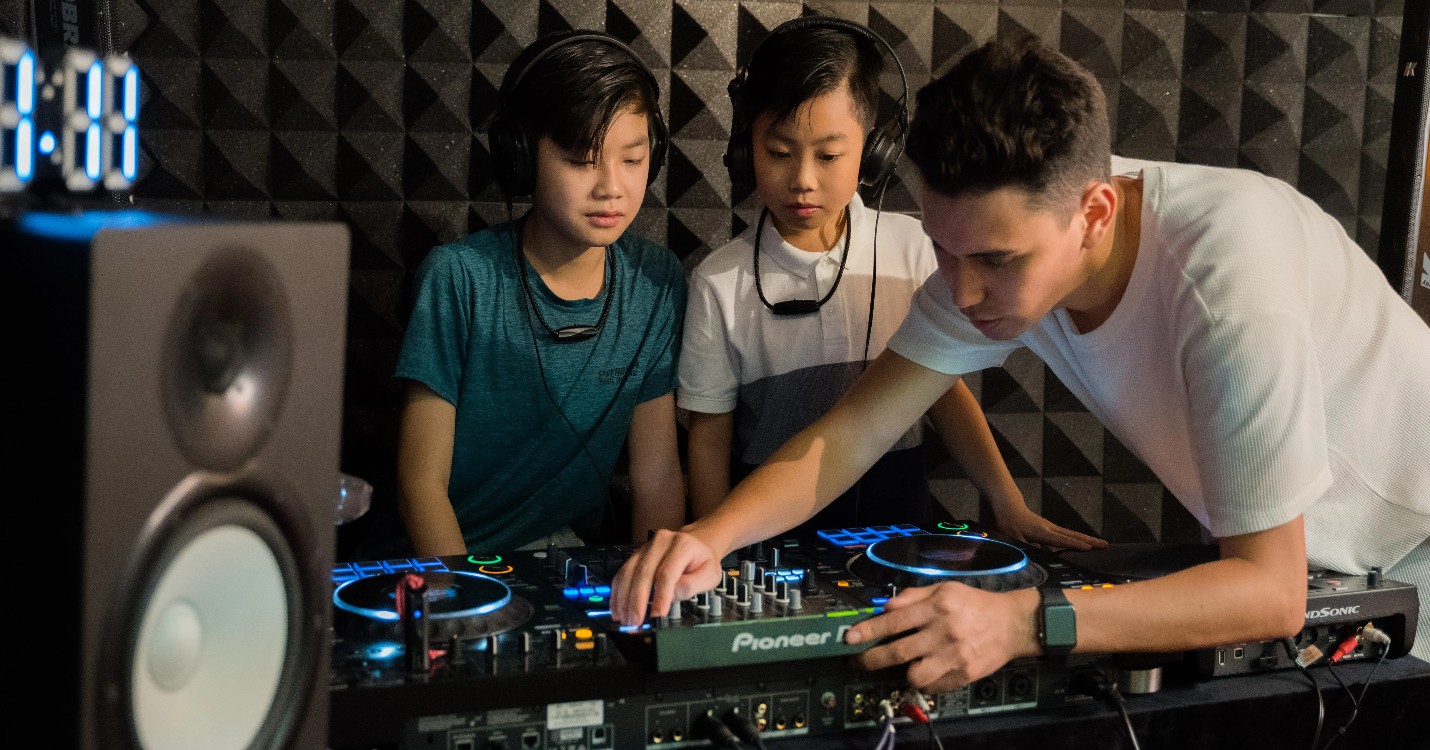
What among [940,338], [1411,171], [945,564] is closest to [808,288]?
[940,338]

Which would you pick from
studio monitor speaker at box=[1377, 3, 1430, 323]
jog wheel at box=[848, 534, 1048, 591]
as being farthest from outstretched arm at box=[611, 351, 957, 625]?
studio monitor speaker at box=[1377, 3, 1430, 323]

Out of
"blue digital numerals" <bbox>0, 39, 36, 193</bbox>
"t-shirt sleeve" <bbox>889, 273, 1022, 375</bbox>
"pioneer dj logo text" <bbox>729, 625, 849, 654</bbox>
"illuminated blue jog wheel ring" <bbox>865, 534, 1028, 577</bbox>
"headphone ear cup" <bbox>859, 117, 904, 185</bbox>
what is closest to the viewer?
Result: "blue digital numerals" <bbox>0, 39, 36, 193</bbox>

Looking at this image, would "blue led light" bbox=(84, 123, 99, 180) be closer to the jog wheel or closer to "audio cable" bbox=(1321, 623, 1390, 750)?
the jog wheel

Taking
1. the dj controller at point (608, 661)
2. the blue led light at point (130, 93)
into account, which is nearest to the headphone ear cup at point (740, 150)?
the dj controller at point (608, 661)

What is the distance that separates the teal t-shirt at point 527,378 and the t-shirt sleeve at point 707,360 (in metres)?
0.06

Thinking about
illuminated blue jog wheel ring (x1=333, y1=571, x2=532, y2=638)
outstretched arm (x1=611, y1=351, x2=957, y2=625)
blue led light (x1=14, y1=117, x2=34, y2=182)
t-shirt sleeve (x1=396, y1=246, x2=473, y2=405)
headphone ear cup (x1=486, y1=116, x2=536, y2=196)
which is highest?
headphone ear cup (x1=486, y1=116, x2=536, y2=196)

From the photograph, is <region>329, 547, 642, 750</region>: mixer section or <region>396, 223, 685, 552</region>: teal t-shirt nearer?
<region>329, 547, 642, 750</region>: mixer section

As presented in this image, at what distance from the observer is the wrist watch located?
3.85 feet

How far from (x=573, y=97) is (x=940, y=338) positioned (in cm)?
66

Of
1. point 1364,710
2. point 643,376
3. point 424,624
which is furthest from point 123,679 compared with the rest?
point 643,376

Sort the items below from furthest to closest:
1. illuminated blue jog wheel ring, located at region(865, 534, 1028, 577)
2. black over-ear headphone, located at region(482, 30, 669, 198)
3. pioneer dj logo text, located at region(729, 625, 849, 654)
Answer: black over-ear headphone, located at region(482, 30, 669, 198) → illuminated blue jog wheel ring, located at region(865, 534, 1028, 577) → pioneer dj logo text, located at region(729, 625, 849, 654)

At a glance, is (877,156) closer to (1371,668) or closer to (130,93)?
(1371,668)

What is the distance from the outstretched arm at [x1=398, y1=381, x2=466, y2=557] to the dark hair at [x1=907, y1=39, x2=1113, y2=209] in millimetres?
914

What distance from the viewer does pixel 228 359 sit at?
0.74 metres
